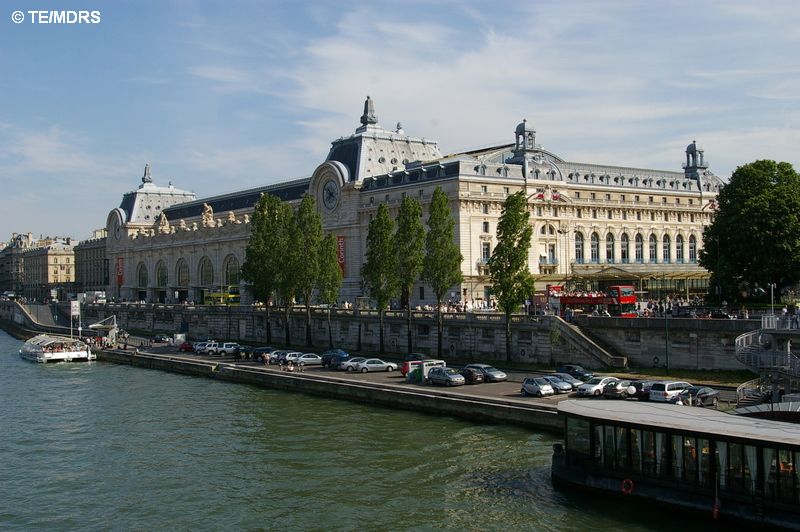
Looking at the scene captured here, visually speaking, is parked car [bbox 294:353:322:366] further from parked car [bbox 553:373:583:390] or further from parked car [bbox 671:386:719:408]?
parked car [bbox 671:386:719:408]

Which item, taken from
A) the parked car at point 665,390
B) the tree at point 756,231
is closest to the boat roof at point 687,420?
the parked car at point 665,390

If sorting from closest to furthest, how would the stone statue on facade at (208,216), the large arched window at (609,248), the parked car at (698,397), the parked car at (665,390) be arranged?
the parked car at (698,397)
the parked car at (665,390)
the large arched window at (609,248)
the stone statue on facade at (208,216)

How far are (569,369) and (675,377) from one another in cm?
600

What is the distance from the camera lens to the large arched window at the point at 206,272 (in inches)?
5364

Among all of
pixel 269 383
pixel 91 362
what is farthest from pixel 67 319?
pixel 269 383

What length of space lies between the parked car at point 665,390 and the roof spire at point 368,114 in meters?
77.3

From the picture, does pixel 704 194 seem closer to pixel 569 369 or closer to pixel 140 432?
pixel 569 369

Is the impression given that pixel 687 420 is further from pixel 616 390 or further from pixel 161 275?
pixel 161 275

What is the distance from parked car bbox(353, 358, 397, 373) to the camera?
60469 mm

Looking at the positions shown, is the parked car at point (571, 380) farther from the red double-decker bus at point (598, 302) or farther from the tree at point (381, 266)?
the tree at point (381, 266)

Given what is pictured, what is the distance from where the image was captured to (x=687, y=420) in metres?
29.2

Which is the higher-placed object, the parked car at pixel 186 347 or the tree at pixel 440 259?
the tree at pixel 440 259

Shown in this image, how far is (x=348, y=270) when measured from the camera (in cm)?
10350

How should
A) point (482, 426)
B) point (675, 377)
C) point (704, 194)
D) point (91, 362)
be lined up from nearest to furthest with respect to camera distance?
point (482, 426) → point (675, 377) → point (91, 362) → point (704, 194)
